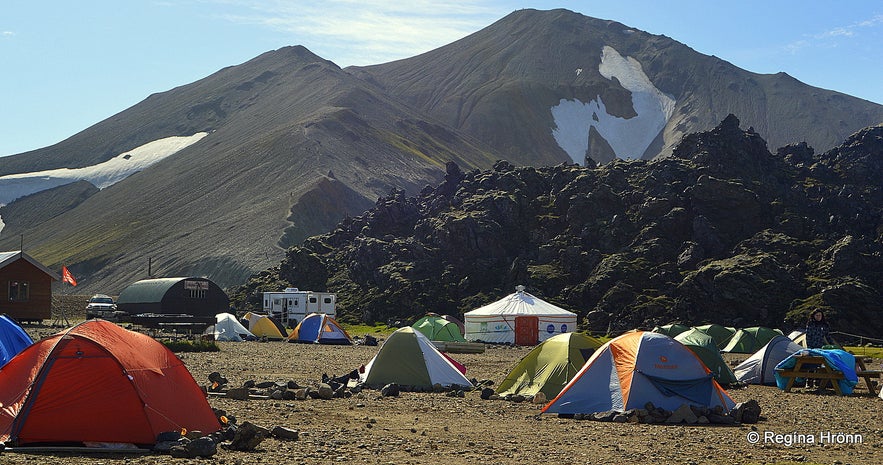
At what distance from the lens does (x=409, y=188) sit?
531 feet

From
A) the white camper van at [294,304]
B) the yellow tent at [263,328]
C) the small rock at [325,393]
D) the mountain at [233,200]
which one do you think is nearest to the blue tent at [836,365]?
the small rock at [325,393]

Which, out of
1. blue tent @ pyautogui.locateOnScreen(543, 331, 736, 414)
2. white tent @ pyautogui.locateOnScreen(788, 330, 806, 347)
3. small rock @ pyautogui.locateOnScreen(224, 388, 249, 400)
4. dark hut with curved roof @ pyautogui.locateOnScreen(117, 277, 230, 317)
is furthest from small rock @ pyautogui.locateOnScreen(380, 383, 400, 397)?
dark hut with curved roof @ pyautogui.locateOnScreen(117, 277, 230, 317)

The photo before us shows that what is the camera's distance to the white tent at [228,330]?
5835 centimetres

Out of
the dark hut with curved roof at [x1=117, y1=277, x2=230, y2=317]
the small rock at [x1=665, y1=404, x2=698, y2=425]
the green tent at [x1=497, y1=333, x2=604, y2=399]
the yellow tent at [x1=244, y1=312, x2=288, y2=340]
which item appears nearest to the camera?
the small rock at [x1=665, y1=404, x2=698, y2=425]

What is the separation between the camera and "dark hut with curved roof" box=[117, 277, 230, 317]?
238 ft

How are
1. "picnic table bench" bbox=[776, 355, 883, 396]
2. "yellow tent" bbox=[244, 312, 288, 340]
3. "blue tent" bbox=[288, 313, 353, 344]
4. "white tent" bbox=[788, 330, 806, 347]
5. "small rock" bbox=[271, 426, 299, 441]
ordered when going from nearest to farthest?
"small rock" bbox=[271, 426, 299, 441], "picnic table bench" bbox=[776, 355, 883, 396], "white tent" bbox=[788, 330, 806, 347], "blue tent" bbox=[288, 313, 353, 344], "yellow tent" bbox=[244, 312, 288, 340]

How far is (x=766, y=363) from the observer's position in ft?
98.4

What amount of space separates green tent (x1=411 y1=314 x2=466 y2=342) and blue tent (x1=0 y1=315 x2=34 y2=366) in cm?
3923

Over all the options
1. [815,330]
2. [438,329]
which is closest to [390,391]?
[815,330]

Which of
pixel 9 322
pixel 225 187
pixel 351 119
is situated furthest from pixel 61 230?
pixel 9 322

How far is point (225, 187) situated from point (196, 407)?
144 m

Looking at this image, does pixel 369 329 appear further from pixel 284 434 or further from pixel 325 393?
pixel 284 434

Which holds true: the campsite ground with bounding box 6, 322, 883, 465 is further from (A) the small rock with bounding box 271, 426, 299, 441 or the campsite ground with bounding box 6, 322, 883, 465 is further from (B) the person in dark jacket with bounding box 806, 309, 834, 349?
(B) the person in dark jacket with bounding box 806, 309, 834, 349

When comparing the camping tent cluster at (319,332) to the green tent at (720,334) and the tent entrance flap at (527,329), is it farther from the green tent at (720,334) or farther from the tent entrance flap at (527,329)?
the green tent at (720,334)
